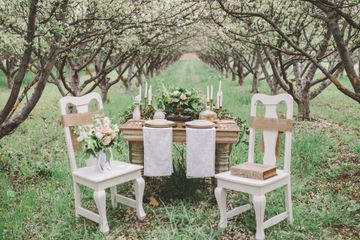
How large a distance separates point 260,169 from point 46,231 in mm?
2853

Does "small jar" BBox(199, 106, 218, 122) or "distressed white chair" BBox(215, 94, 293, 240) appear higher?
"small jar" BBox(199, 106, 218, 122)

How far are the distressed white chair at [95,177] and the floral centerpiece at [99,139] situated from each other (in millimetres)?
216

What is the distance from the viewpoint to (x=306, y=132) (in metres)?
10.1

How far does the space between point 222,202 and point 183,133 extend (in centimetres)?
123

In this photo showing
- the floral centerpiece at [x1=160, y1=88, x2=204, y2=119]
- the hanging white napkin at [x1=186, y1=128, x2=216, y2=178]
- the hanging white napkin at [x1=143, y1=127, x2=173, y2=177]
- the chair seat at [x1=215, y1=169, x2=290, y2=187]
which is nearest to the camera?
the chair seat at [x1=215, y1=169, x2=290, y2=187]

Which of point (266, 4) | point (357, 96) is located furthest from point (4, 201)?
point (266, 4)

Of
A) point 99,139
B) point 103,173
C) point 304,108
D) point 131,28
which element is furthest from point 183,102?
point 304,108

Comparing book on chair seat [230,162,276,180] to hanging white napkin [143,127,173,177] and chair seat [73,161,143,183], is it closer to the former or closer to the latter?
hanging white napkin [143,127,173,177]

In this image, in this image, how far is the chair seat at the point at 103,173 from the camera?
499 cm

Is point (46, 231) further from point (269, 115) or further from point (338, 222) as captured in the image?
point (338, 222)

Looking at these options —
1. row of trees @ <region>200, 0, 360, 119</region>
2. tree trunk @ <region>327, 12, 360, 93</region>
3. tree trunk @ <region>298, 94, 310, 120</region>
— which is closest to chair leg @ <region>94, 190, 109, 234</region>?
row of trees @ <region>200, 0, 360, 119</region>

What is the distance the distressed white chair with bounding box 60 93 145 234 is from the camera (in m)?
4.99

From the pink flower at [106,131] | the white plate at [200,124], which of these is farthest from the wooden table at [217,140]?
the pink flower at [106,131]

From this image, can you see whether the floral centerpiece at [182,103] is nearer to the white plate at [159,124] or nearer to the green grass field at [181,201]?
the white plate at [159,124]
